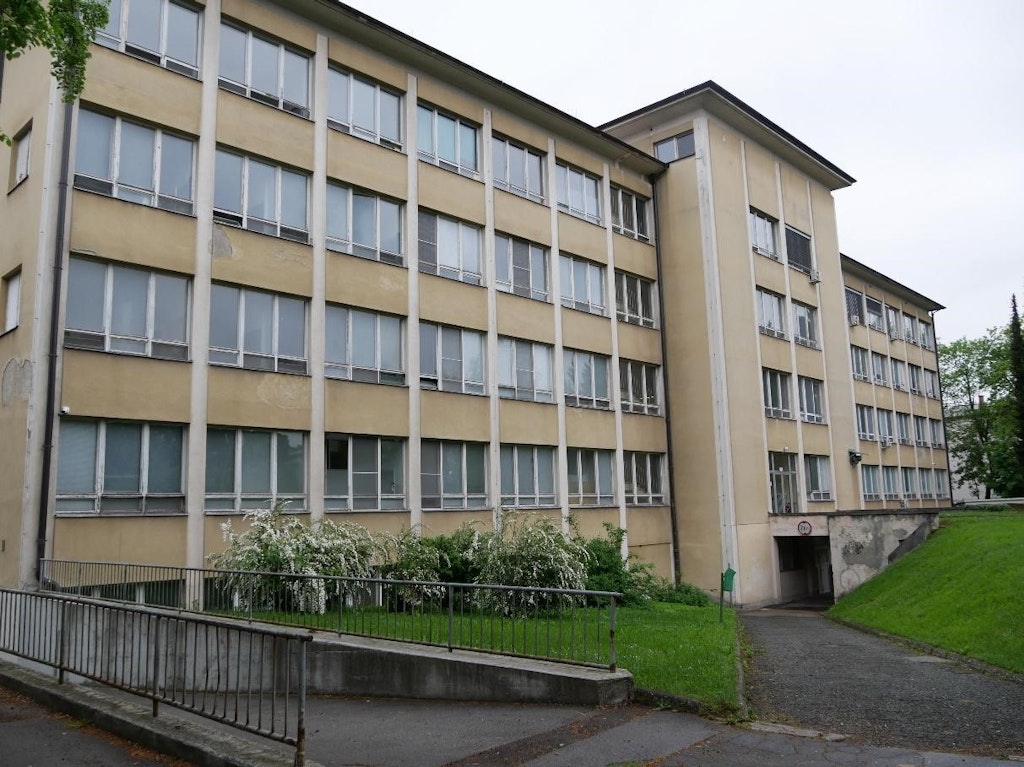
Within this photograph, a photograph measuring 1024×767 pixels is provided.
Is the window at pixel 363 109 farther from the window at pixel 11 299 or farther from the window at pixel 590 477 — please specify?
the window at pixel 590 477

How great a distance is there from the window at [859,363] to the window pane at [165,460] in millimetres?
34888

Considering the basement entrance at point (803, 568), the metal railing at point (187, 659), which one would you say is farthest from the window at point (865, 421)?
the metal railing at point (187, 659)

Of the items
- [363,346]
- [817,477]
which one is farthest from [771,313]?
[363,346]

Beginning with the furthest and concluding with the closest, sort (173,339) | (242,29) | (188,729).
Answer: (242,29)
(173,339)
(188,729)

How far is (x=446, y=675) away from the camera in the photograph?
9.86 m

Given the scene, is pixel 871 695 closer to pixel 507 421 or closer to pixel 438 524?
pixel 438 524

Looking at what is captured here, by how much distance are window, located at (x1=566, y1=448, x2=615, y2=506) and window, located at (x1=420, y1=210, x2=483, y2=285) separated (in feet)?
20.2

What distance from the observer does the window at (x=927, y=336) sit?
51531mm

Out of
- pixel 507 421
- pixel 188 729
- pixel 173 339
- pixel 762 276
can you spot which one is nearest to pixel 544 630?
pixel 188 729

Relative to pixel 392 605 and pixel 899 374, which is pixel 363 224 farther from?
pixel 899 374

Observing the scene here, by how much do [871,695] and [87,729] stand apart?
8.88 m

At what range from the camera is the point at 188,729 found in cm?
723

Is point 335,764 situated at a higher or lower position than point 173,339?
lower

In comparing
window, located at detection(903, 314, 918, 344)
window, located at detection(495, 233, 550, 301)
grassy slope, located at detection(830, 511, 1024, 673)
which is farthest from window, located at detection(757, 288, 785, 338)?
window, located at detection(903, 314, 918, 344)
